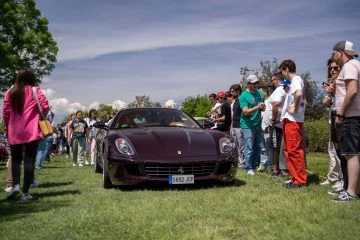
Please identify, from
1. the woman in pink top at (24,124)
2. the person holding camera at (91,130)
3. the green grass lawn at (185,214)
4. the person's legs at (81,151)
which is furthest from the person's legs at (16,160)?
the person holding camera at (91,130)

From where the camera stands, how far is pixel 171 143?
6859 mm

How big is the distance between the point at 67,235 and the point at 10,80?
27.3 metres

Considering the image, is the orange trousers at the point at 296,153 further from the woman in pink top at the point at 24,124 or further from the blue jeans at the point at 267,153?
the woman in pink top at the point at 24,124

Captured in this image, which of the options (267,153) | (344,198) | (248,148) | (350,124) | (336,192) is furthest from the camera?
(267,153)

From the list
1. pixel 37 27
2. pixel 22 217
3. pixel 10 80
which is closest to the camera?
pixel 22 217

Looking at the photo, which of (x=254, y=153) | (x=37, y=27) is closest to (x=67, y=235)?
(x=254, y=153)

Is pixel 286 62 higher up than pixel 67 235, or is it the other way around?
pixel 286 62

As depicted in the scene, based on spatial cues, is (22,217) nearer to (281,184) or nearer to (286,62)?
(281,184)

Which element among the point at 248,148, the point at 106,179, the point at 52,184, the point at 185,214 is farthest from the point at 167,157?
the point at 52,184

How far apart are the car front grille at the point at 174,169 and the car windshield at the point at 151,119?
1.56m

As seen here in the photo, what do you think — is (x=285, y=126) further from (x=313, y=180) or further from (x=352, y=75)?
(x=352, y=75)

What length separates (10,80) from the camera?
1157 inches

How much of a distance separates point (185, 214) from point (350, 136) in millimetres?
2195

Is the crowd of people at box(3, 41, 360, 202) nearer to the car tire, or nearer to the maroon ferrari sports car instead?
the maroon ferrari sports car
